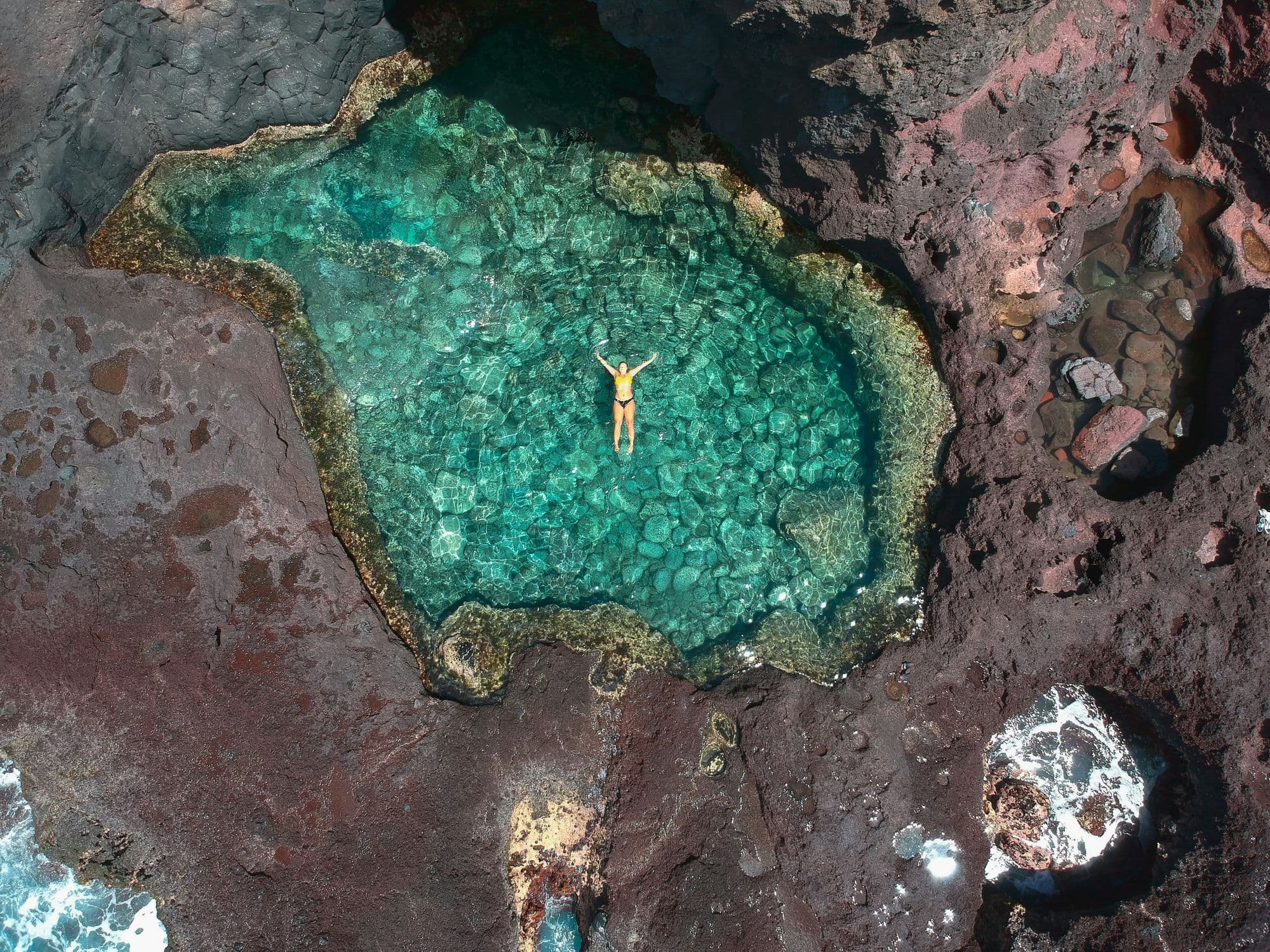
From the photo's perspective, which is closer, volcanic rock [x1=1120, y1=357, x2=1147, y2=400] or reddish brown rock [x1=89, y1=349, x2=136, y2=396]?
reddish brown rock [x1=89, y1=349, x2=136, y2=396]

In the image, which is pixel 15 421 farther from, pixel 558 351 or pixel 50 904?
pixel 558 351

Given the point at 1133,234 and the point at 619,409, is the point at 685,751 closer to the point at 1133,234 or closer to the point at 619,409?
the point at 619,409

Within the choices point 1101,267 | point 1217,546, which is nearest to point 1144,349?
point 1101,267

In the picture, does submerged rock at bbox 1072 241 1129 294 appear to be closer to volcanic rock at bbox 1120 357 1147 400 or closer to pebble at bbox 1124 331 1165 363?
pebble at bbox 1124 331 1165 363

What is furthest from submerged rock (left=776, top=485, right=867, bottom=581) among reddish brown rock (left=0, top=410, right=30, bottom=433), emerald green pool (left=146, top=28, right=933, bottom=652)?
reddish brown rock (left=0, top=410, right=30, bottom=433)

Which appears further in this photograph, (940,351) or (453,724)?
(940,351)

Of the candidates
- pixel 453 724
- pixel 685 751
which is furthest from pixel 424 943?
pixel 685 751
